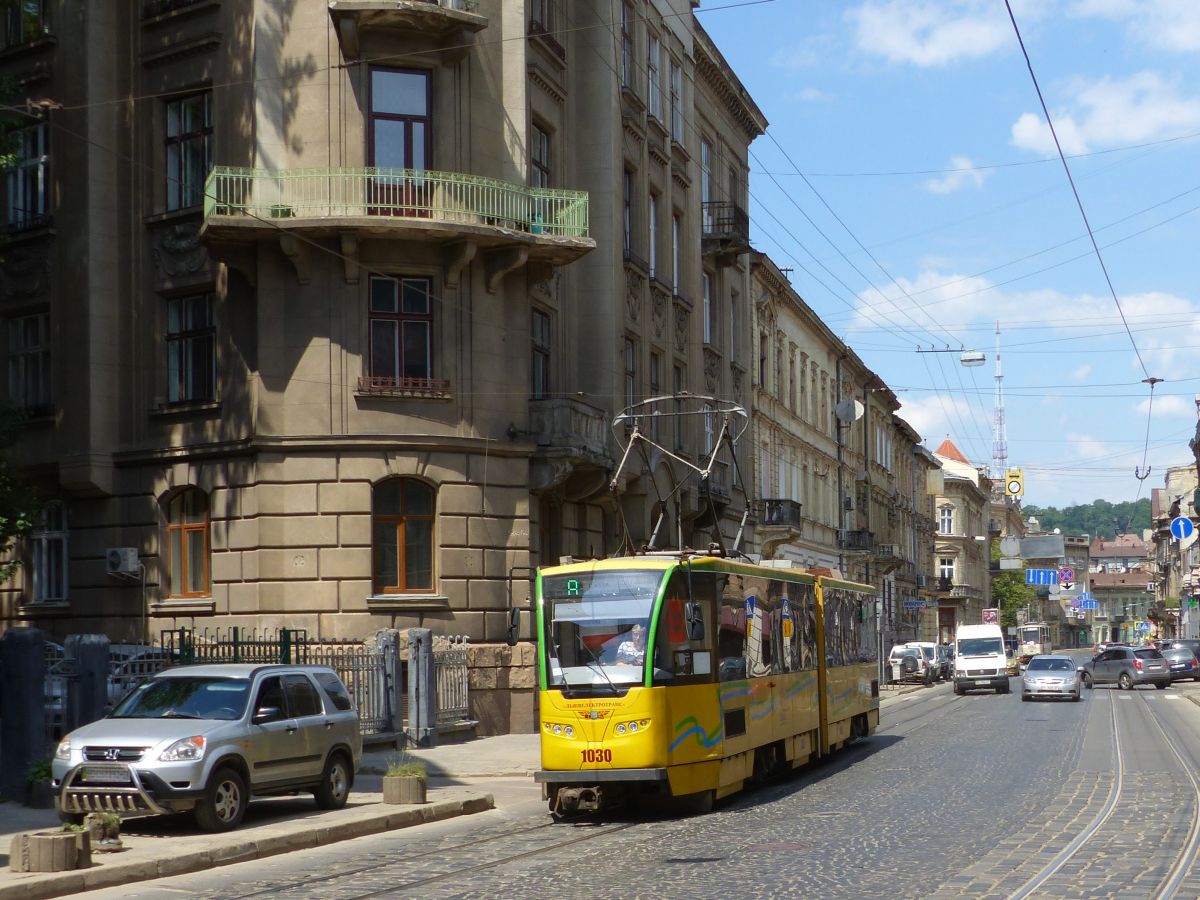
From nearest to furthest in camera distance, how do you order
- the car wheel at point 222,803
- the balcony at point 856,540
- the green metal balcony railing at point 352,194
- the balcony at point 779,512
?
the car wheel at point 222,803, the green metal balcony railing at point 352,194, the balcony at point 779,512, the balcony at point 856,540

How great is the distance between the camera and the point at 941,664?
228ft

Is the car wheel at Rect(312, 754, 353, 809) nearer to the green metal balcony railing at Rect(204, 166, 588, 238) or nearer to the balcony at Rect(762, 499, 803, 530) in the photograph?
the green metal balcony railing at Rect(204, 166, 588, 238)

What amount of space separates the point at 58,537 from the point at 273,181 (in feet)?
29.4

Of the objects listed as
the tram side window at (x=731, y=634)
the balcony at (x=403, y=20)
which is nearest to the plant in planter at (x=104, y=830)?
the tram side window at (x=731, y=634)

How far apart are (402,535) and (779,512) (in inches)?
1020

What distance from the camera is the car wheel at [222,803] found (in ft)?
52.7

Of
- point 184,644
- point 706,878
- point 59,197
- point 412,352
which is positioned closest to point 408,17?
point 412,352

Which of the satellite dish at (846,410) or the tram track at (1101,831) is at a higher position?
the satellite dish at (846,410)

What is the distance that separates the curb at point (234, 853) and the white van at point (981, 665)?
3689 cm

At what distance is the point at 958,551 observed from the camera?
11450 centimetres

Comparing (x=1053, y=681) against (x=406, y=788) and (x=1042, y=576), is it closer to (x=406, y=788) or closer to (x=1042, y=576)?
(x=406, y=788)

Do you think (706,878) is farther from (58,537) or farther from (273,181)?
(58,537)

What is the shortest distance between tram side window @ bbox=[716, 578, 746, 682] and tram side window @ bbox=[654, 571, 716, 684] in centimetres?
35

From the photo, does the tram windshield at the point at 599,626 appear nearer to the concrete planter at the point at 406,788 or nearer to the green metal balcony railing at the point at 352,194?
the concrete planter at the point at 406,788
